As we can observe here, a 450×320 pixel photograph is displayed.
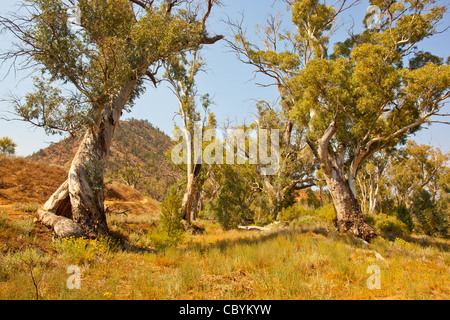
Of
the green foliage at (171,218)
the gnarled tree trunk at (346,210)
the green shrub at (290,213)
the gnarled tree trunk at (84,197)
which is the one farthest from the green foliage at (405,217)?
the gnarled tree trunk at (84,197)

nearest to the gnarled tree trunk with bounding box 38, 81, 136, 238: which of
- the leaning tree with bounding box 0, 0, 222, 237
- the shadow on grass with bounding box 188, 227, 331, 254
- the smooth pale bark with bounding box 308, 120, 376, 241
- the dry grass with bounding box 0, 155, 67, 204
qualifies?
the leaning tree with bounding box 0, 0, 222, 237

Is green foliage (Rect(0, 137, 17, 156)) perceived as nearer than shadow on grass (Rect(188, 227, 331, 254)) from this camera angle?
No

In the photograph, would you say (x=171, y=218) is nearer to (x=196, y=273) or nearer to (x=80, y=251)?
(x=80, y=251)

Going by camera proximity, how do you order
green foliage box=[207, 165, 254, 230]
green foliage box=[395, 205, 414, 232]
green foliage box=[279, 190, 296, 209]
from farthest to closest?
green foliage box=[395, 205, 414, 232] < green foliage box=[279, 190, 296, 209] < green foliage box=[207, 165, 254, 230]

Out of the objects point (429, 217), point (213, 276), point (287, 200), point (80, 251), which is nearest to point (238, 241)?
point (213, 276)

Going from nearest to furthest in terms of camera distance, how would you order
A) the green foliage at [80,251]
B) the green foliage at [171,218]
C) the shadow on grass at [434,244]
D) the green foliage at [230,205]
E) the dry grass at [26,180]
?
the green foliage at [80,251] → the green foliage at [171,218] → the shadow on grass at [434,244] → the dry grass at [26,180] → the green foliage at [230,205]

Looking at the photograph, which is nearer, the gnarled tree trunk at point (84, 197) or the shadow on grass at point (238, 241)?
the gnarled tree trunk at point (84, 197)

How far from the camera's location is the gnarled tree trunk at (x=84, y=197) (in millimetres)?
6293

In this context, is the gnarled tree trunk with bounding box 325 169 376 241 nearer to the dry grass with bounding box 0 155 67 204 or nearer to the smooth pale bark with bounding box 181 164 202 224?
the smooth pale bark with bounding box 181 164 202 224

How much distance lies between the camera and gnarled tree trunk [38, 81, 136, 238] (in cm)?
629

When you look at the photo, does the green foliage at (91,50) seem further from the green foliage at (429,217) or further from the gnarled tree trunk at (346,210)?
the green foliage at (429,217)

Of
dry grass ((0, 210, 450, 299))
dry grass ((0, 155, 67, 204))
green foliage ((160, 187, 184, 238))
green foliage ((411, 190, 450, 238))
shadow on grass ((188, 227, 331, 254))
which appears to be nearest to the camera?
dry grass ((0, 210, 450, 299))
